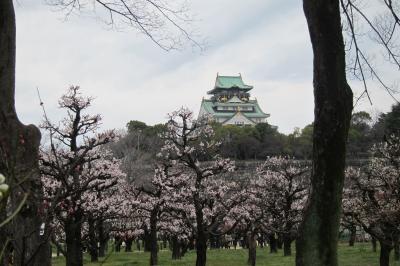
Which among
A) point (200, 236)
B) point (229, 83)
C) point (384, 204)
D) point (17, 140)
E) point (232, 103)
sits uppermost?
point (229, 83)

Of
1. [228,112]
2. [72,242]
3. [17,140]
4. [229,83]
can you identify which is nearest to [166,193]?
[72,242]

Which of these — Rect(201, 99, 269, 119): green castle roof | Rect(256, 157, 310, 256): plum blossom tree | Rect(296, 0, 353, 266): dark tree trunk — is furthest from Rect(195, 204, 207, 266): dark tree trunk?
Rect(201, 99, 269, 119): green castle roof

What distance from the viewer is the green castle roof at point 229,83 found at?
100 metres

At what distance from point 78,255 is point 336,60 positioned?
1170 centimetres

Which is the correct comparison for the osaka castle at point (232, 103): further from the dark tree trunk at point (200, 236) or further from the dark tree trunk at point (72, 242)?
the dark tree trunk at point (72, 242)

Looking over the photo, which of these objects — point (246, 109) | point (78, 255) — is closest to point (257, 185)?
point (78, 255)

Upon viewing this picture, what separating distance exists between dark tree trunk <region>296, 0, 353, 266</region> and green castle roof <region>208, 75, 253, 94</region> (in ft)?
316

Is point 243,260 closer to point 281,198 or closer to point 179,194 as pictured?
point 281,198

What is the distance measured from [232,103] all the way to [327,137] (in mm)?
95082

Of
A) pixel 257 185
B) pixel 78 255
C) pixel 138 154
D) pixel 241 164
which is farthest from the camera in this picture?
pixel 241 164

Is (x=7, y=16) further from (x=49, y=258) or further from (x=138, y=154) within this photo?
(x=138, y=154)

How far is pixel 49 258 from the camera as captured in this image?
4.52m

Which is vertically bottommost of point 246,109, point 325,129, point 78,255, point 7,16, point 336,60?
point 78,255

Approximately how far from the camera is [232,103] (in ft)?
325
